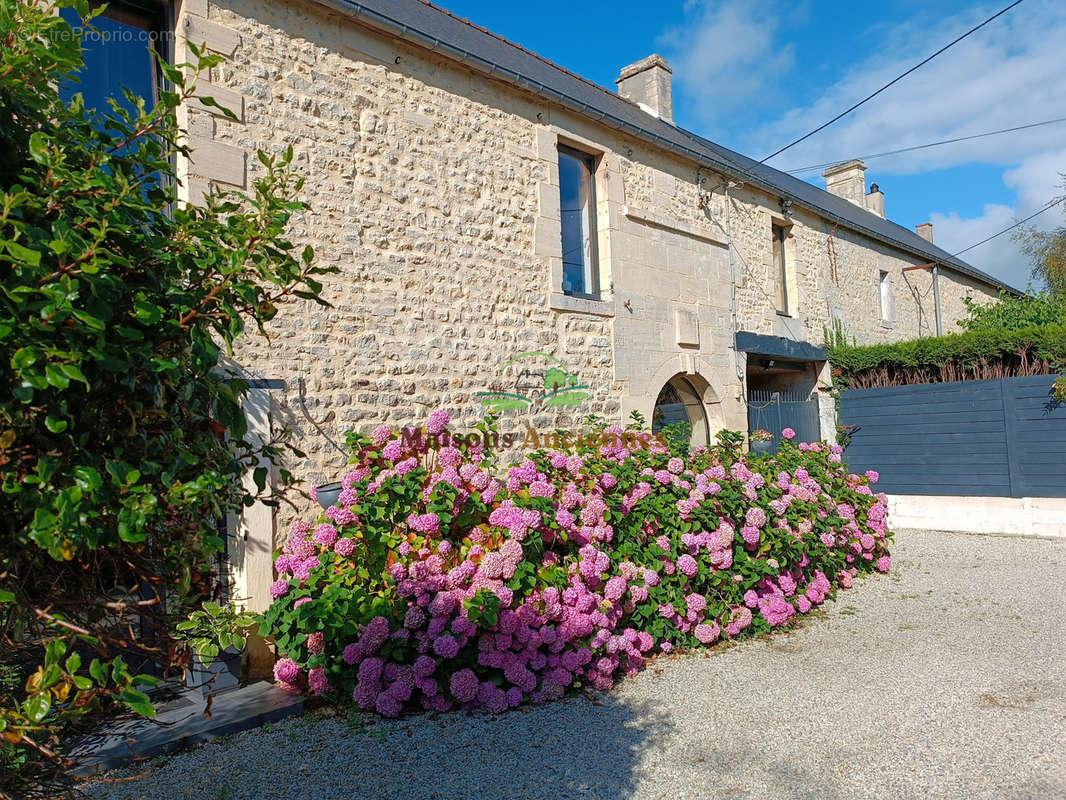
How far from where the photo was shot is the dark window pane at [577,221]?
7535 millimetres

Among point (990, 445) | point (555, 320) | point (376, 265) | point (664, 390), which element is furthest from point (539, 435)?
point (990, 445)

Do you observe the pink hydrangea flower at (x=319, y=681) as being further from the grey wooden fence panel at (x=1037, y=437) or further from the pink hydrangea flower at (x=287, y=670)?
the grey wooden fence panel at (x=1037, y=437)

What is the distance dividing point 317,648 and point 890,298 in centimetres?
1317

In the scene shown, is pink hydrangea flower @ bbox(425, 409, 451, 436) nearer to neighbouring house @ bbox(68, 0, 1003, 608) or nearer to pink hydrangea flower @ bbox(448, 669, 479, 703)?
neighbouring house @ bbox(68, 0, 1003, 608)

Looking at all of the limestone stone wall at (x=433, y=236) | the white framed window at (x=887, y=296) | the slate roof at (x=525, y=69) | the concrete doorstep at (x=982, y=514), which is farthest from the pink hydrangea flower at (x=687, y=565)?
the white framed window at (x=887, y=296)

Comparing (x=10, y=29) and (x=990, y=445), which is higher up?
(x=10, y=29)

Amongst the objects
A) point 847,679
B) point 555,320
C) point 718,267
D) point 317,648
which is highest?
point 718,267

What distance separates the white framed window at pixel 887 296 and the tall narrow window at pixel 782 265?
373 cm

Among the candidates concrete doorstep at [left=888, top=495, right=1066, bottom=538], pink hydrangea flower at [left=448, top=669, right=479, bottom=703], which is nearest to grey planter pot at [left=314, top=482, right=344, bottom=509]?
pink hydrangea flower at [left=448, top=669, right=479, bottom=703]

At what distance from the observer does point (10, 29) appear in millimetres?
1215

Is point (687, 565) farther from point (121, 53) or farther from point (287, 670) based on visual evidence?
point (121, 53)

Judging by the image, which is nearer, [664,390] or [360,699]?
[360,699]

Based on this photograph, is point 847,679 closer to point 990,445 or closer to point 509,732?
point 509,732

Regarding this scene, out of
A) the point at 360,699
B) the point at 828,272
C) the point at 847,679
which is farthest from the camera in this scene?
the point at 828,272
